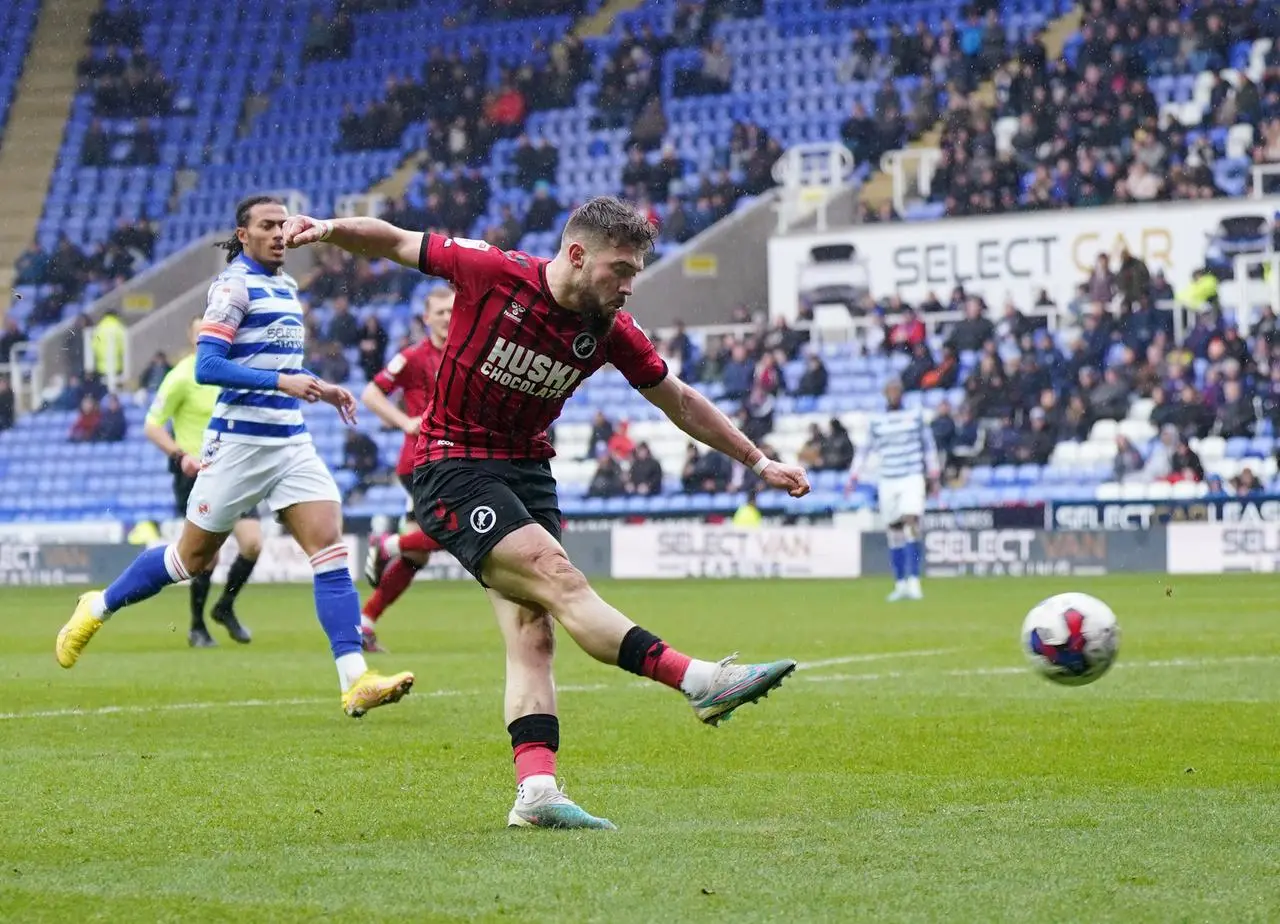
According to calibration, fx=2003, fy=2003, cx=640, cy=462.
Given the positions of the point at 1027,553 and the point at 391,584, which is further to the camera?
the point at 1027,553

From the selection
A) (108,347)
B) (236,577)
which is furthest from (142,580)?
(108,347)

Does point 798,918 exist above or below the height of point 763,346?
below

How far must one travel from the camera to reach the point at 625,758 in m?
7.39

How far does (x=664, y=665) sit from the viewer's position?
17.9 ft

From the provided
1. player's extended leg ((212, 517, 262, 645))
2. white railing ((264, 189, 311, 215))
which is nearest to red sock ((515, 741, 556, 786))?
player's extended leg ((212, 517, 262, 645))

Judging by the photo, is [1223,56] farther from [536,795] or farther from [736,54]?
[536,795]

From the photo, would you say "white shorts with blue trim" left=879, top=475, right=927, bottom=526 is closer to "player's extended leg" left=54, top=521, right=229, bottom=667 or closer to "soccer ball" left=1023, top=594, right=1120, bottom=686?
"player's extended leg" left=54, top=521, right=229, bottom=667

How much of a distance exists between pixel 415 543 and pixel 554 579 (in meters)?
7.04

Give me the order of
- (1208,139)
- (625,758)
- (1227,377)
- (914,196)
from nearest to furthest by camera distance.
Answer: (625,758)
(1227,377)
(1208,139)
(914,196)

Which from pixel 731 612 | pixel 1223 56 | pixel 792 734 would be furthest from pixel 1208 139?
pixel 792 734

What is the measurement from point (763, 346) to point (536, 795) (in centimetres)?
2377

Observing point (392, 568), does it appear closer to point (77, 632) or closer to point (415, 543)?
point (415, 543)

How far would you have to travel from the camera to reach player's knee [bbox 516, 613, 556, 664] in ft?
19.7

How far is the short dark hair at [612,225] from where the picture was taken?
5.60 meters
